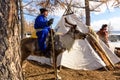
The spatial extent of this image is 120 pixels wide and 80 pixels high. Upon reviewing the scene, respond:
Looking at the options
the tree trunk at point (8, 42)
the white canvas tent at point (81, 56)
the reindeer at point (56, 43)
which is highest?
the tree trunk at point (8, 42)

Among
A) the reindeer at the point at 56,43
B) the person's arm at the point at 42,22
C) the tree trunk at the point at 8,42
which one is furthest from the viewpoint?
the reindeer at the point at 56,43

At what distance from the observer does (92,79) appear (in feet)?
30.1

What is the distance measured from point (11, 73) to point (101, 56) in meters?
6.57

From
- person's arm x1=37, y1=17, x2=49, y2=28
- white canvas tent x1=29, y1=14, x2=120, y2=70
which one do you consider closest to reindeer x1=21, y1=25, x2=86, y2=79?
person's arm x1=37, y1=17, x2=49, y2=28

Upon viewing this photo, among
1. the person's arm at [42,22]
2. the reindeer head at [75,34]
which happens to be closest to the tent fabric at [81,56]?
the reindeer head at [75,34]

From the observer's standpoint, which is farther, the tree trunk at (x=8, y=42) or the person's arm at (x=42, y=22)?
the person's arm at (x=42, y=22)

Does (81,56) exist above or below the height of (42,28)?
below

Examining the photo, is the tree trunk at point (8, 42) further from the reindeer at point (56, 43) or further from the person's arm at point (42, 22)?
the reindeer at point (56, 43)

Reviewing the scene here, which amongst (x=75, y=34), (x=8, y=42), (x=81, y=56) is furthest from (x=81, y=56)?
(x=8, y=42)

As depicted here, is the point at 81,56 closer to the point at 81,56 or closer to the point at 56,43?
the point at 81,56

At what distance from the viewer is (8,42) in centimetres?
512

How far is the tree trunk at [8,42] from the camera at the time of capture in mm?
5065

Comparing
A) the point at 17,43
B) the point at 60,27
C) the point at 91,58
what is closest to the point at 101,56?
the point at 91,58

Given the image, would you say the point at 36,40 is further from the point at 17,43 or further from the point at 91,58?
the point at 17,43
